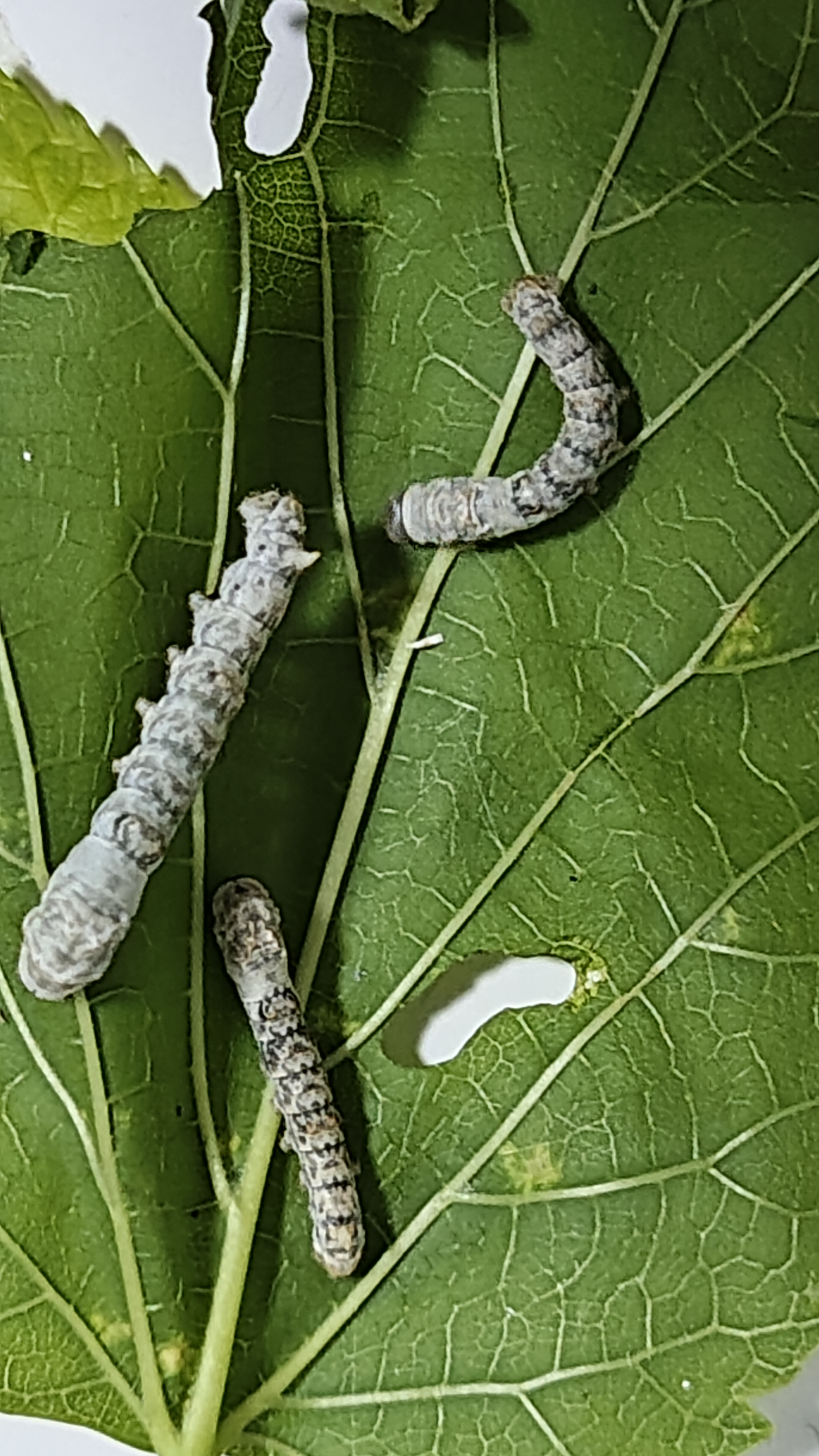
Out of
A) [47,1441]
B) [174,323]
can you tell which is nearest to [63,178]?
[174,323]

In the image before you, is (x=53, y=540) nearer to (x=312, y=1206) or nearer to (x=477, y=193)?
(x=477, y=193)

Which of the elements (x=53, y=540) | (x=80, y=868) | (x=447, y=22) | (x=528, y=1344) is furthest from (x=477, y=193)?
(x=528, y=1344)

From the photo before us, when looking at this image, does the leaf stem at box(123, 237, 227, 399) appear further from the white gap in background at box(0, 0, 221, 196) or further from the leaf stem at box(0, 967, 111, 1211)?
the leaf stem at box(0, 967, 111, 1211)

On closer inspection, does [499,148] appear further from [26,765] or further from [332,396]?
[26,765]

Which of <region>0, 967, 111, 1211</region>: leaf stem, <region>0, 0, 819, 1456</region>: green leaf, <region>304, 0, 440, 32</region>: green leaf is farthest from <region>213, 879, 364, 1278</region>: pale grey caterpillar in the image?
<region>304, 0, 440, 32</region>: green leaf

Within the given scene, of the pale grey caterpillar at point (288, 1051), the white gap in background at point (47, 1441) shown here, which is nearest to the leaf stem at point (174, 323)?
the pale grey caterpillar at point (288, 1051)
